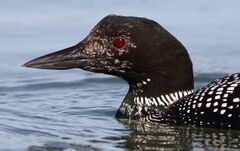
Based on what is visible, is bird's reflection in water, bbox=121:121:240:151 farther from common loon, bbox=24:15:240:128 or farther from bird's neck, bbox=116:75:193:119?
bird's neck, bbox=116:75:193:119

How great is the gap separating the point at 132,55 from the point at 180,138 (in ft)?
3.63

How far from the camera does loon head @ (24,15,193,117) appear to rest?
10.7 meters

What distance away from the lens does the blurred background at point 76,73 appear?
10.1 m

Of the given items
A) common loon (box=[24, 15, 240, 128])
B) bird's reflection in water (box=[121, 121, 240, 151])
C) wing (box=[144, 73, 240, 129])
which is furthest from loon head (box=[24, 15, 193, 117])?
bird's reflection in water (box=[121, 121, 240, 151])

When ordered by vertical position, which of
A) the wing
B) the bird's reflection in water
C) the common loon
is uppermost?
the common loon

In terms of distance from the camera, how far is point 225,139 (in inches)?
392

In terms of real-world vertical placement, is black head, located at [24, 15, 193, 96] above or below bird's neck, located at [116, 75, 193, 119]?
above

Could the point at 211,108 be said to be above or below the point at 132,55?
below

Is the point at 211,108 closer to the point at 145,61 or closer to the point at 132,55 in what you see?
the point at 145,61

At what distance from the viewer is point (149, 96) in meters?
11.0

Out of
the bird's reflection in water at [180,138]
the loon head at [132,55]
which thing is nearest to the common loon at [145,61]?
the loon head at [132,55]

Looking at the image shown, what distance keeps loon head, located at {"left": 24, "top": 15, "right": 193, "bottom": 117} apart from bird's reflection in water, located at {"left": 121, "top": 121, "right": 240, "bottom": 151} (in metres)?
0.54

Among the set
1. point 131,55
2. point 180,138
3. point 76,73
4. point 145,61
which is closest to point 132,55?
point 131,55

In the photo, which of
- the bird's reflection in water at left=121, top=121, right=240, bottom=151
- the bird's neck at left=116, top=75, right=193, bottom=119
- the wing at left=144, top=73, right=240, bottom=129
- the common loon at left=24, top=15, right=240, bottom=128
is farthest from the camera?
the bird's neck at left=116, top=75, right=193, bottom=119
